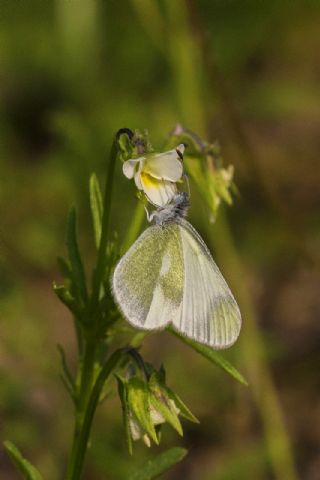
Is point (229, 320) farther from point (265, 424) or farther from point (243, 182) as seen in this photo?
point (243, 182)

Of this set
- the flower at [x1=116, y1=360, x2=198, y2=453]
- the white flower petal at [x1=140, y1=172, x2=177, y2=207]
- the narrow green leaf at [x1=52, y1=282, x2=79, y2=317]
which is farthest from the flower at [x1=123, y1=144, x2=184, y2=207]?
the flower at [x1=116, y1=360, x2=198, y2=453]

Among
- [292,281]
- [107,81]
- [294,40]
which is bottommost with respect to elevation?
[292,281]

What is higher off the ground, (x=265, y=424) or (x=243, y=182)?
Result: (x=243, y=182)

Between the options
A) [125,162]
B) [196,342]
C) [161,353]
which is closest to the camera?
[125,162]

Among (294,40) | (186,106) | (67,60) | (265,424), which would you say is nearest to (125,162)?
(186,106)

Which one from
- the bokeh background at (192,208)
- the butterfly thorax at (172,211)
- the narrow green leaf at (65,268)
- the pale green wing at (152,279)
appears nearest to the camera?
the pale green wing at (152,279)

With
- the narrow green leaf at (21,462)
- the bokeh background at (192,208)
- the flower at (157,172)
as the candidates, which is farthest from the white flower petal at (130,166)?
the bokeh background at (192,208)

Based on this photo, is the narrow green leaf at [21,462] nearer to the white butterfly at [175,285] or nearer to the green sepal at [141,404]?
the green sepal at [141,404]
